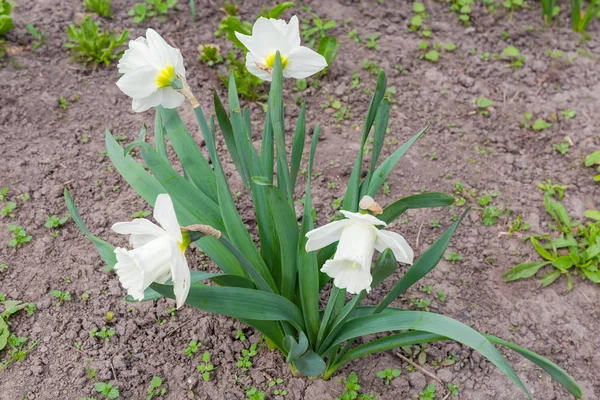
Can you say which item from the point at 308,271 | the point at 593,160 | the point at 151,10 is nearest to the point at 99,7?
the point at 151,10

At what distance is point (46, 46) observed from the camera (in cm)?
317

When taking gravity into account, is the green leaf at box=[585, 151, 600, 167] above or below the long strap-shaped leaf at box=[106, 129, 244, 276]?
below

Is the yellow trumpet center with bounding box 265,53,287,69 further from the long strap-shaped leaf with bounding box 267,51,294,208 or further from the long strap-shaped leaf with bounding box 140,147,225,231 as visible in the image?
the long strap-shaped leaf with bounding box 140,147,225,231

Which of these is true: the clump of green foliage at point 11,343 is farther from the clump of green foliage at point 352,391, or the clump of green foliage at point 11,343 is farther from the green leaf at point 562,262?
the green leaf at point 562,262

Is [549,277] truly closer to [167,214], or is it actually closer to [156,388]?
[156,388]

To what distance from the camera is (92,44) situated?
3.03 m

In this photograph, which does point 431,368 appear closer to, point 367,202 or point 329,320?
point 329,320

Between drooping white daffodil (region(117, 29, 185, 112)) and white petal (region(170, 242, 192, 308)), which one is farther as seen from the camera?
drooping white daffodil (region(117, 29, 185, 112))

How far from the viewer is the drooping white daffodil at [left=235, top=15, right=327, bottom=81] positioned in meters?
1.43

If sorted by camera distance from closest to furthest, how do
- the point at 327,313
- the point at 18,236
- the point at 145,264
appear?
the point at 145,264, the point at 327,313, the point at 18,236

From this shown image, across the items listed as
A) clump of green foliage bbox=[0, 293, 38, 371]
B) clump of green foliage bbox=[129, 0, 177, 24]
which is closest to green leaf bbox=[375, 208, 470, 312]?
clump of green foliage bbox=[0, 293, 38, 371]

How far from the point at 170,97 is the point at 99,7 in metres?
2.14

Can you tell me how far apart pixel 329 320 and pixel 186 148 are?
67 centimetres

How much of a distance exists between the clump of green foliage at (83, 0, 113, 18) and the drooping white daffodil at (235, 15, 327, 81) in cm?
214
